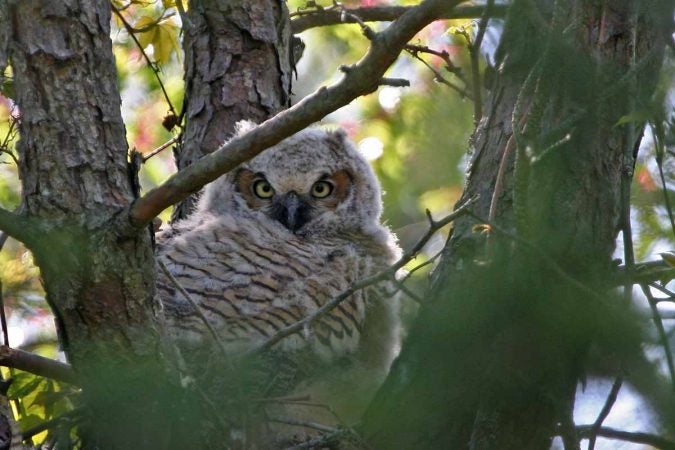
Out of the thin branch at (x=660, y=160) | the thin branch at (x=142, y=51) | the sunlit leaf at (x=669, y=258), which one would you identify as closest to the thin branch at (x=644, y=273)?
the sunlit leaf at (x=669, y=258)

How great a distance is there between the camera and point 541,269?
2.03 m

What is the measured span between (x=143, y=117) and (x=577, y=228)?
3989 mm

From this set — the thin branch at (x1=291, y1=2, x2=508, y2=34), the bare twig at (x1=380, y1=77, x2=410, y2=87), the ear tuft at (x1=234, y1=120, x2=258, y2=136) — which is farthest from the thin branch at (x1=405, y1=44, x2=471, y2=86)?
the bare twig at (x1=380, y1=77, x2=410, y2=87)

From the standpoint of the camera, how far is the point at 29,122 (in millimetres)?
2469

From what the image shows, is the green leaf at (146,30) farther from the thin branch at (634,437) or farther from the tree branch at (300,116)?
the thin branch at (634,437)

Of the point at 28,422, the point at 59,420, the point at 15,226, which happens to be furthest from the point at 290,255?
the point at 15,226

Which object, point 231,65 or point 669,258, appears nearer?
point 669,258

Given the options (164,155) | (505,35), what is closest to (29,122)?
(505,35)

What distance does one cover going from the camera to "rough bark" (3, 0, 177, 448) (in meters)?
2.36

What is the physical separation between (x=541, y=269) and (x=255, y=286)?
150cm

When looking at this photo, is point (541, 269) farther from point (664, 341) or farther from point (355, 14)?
point (355, 14)

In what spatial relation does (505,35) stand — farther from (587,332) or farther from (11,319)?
(11,319)

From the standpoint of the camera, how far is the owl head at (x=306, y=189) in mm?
4297

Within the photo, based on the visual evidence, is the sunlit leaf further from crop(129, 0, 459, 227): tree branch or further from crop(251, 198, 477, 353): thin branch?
crop(129, 0, 459, 227): tree branch
